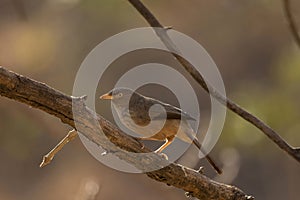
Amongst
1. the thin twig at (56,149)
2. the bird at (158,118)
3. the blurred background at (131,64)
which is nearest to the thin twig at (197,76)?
the thin twig at (56,149)

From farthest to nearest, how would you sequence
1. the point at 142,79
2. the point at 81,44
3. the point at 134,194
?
the point at 81,44 → the point at 134,194 → the point at 142,79

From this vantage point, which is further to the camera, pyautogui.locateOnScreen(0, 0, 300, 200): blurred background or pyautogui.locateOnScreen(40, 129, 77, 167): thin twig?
pyautogui.locateOnScreen(0, 0, 300, 200): blurred background

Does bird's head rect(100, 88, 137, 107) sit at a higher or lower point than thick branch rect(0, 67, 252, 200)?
higher

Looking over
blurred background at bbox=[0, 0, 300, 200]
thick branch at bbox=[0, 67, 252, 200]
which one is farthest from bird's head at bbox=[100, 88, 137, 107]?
blurred background at bbox=[0, 0, 300, 200]

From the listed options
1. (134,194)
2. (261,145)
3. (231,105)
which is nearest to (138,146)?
(231,105)

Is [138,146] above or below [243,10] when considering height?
below

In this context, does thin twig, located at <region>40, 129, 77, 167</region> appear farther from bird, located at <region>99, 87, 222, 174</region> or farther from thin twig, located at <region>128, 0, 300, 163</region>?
bird, located at <region>99, 87, 222, 174</region>

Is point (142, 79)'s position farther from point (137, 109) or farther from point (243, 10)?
point (243, 10)
